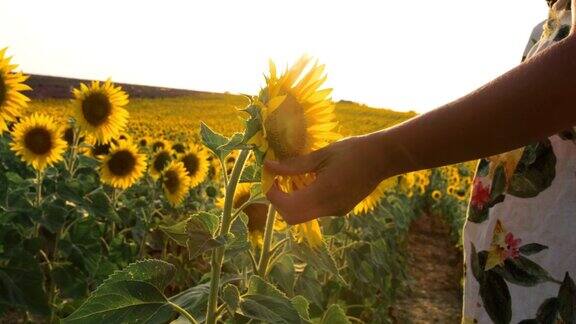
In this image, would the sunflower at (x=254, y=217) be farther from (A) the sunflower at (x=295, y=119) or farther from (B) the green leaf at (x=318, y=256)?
(A) the sunflower at (x=295, y=119)

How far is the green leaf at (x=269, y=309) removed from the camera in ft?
3.95

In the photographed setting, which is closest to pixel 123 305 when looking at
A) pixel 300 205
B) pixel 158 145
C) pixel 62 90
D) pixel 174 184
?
pixel 300 205

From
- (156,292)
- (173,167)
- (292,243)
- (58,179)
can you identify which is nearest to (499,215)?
(292,243)

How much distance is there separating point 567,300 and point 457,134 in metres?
0.45

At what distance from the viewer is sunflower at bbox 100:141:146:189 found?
4516 mm

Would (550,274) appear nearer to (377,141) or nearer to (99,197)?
(377,141)

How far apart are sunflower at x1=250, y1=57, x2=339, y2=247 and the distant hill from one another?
62.5 feet

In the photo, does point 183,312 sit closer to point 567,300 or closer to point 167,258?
point 567,300

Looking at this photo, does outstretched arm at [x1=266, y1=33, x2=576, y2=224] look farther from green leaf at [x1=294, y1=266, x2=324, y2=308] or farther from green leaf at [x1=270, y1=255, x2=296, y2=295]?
green leaf at [x1=294, y1=266, x2=324, y2=308]

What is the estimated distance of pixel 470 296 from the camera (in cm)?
137

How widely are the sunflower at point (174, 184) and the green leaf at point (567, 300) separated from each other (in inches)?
145

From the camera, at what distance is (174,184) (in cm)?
473

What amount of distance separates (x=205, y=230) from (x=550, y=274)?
0.60 meters

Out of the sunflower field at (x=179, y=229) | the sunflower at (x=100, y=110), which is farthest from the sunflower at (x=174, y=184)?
the sunflower at (x=100, y=110)
